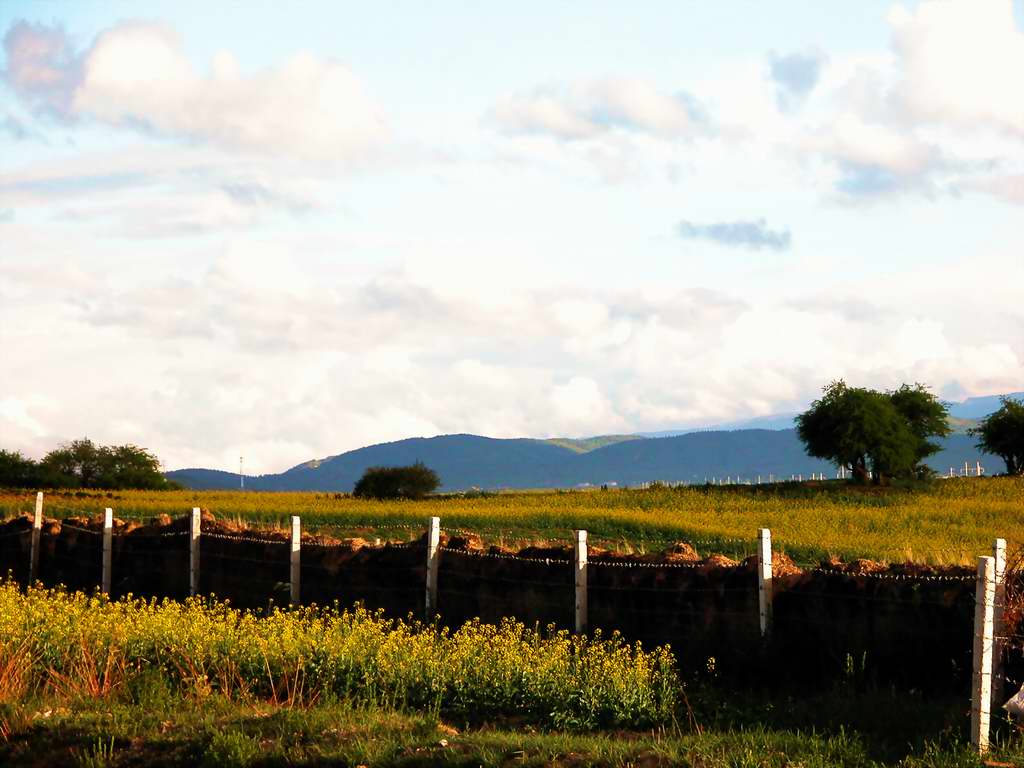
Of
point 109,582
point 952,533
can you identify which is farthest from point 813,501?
point 109,582

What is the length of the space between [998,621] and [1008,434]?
73.6 m

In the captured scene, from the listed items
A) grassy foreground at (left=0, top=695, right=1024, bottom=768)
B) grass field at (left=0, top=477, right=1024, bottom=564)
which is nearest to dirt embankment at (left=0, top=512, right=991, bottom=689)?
grassy foreground at (left=0, top=695, right=1024, bottom=768)

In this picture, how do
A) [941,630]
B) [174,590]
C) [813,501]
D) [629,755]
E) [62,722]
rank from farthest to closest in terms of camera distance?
[813,501] → [174,590] → [941,630] → [62,722] → [629,755]

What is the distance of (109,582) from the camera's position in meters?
31.6

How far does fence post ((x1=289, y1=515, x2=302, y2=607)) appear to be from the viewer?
25.9m

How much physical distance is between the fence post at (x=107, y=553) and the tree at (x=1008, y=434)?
6412 centimetres

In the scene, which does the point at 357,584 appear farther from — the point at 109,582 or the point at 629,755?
the point at 629,755

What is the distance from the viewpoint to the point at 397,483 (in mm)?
73312

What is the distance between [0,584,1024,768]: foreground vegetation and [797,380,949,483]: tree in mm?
55165

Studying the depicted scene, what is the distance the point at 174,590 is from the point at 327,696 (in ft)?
51.5

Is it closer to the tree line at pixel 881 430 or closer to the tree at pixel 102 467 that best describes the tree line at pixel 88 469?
the tree at pixel 102 467

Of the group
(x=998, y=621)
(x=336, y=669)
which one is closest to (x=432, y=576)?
(x=336, y=669)

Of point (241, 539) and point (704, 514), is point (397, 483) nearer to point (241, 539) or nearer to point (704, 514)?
point (704, 514)

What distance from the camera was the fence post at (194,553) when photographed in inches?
1145
